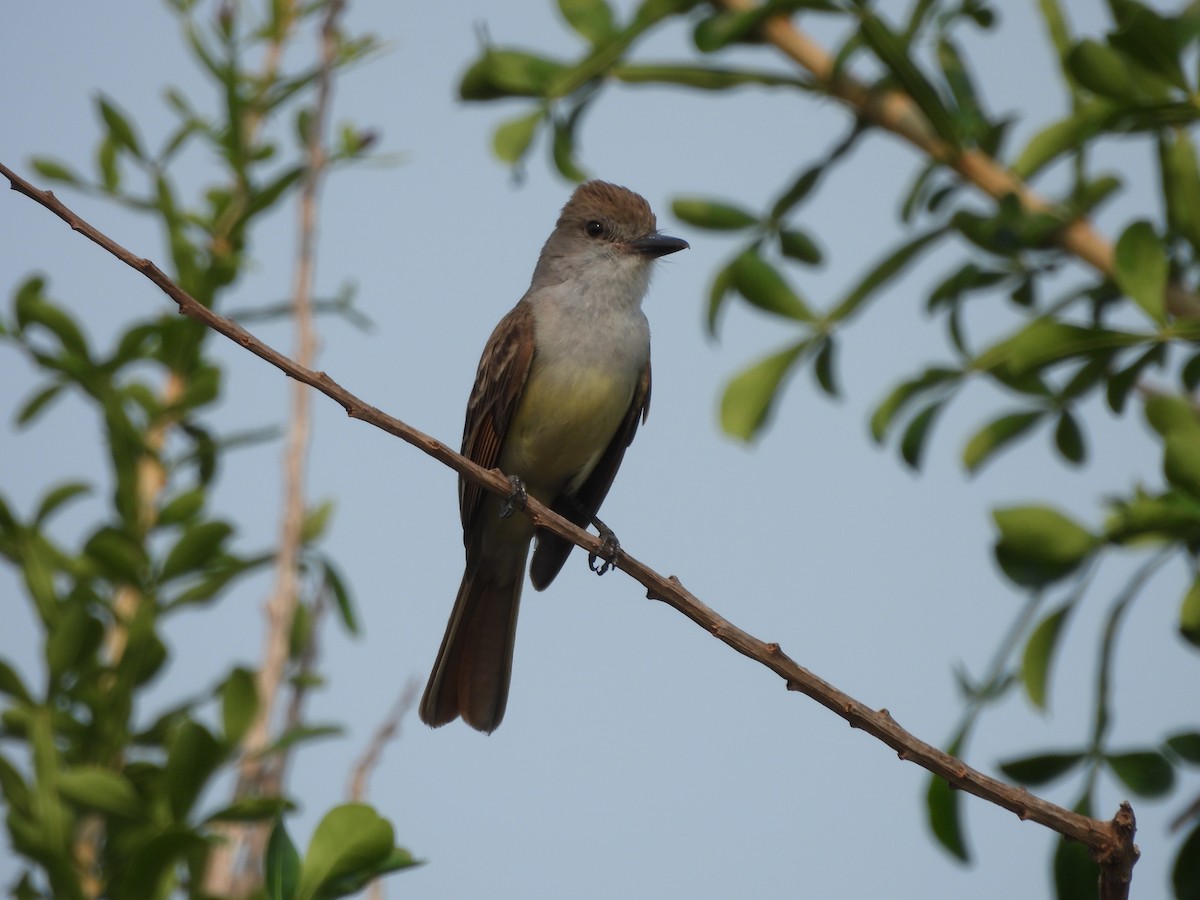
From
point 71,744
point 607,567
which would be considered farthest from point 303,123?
point 71,744

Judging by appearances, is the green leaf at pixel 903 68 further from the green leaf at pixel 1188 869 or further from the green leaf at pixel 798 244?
the green leaf at pixel 1188 869

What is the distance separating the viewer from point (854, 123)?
3428mm

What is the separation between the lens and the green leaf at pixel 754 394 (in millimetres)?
3373

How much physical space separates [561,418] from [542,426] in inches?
2.8

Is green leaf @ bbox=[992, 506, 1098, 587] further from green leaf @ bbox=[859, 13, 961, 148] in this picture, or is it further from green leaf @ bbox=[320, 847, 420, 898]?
green leaf @ bbox=[320, 847, 420, 898]

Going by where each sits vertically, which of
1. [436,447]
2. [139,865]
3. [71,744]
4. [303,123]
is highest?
[303,123]

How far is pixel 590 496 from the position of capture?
199 inches

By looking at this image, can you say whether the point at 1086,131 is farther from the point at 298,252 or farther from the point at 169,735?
the point at 169,735

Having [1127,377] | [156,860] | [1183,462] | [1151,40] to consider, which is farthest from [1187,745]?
[156,860]

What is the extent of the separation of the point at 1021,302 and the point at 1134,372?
2.20 ft

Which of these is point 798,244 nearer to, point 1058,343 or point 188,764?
point 1058,343

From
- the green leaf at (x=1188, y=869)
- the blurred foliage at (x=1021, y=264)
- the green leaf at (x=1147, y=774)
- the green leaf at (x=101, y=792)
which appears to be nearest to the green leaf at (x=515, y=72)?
the blurred foliage at (x=1021, y=264)

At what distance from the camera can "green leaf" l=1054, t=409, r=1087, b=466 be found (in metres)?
3.37

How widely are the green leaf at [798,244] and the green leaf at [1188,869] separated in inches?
64.5
